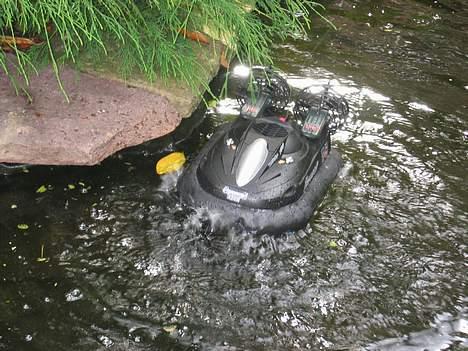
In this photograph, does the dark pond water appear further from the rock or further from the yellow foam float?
the rock

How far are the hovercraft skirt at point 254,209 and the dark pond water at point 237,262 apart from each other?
65 mm

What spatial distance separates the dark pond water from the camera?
1.96 meters

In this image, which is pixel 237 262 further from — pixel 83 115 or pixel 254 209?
pixel 83 115

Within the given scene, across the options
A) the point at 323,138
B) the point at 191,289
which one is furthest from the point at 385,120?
the point at 191,289

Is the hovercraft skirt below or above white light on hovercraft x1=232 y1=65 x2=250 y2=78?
below

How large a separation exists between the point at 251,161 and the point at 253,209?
0.61 ft

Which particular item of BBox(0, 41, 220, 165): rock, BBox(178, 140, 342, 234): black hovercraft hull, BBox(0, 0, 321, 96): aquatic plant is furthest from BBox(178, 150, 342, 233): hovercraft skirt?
BBox(0, 0, 321, 96): aquatic plant

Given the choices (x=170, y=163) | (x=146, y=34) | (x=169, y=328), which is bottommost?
(x=169, y=328)

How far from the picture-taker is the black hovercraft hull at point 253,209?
2176 millimetres

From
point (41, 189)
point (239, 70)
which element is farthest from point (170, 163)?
point (239, 70)

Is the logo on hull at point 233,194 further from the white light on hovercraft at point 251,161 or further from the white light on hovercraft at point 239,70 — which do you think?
the white light on hovercraft at point 239,70

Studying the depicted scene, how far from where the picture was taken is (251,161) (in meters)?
2.20

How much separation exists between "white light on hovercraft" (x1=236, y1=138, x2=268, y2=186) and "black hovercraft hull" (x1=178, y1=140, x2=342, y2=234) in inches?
4.2

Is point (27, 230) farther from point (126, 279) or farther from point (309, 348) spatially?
point (309, 348)
